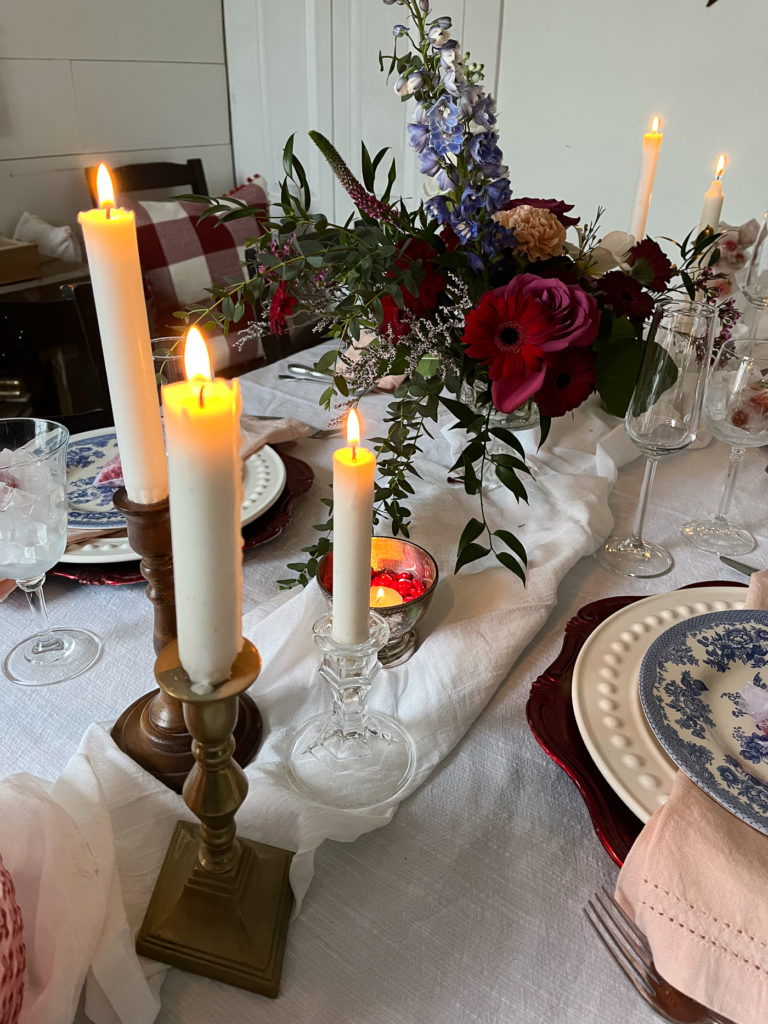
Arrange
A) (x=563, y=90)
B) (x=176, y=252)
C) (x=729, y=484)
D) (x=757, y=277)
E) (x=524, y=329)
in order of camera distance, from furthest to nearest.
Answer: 1. (x=563, y=90)
2. (x=176, y=252)
3. (x=757, y=277)
4. (x=729, y=484)
5. (x=524, y=329)

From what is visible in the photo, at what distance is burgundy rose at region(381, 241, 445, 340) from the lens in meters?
0.70

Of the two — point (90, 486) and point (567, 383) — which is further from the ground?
point (567, 383)

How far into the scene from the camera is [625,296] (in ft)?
2.53

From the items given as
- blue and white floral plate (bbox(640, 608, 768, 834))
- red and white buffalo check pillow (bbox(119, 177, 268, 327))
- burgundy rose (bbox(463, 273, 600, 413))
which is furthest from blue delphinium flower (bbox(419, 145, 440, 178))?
red and white buffalo check pillow (bbox(119, 177, 268, 327))

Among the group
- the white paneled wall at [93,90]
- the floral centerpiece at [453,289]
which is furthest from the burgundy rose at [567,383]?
Result: the white paneled wall at [93,90]

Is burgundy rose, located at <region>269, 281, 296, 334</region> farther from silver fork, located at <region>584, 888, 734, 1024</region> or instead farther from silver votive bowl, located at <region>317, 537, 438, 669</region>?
silver fork, located at <region>584, 888, 734, 1024</region>

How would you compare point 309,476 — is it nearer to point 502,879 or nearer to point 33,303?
point 502,879

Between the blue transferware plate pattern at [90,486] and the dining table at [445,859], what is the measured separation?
0.07 m

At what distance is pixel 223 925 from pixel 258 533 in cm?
42

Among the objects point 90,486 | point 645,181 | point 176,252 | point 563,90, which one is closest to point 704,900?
point 90,486

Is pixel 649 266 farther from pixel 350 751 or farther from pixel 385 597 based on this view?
pixel 350 751

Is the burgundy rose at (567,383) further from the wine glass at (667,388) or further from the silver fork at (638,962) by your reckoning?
the silver fork at (638,962)

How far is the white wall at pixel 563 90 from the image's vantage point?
6.72ft

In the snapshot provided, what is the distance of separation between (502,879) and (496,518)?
454 millimetres
